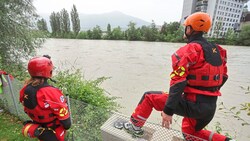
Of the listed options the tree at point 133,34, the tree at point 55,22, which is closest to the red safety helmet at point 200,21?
the tree at point 133,34

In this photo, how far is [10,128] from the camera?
2936 mm

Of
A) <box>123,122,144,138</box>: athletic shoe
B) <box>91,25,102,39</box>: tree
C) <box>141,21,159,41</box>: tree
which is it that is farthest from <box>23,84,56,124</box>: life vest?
<box>91,25,102,39</box>: tree

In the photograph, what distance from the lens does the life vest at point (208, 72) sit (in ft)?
4.83

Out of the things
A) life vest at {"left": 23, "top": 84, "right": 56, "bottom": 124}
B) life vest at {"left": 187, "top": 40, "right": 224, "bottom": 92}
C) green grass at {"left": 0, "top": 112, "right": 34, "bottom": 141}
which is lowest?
green grass at {"left": 0, "top": 112, "right": 34, "bottom": 141}

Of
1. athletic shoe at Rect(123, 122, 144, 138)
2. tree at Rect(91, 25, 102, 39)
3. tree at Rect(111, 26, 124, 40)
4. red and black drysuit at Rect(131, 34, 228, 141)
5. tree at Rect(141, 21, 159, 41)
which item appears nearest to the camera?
red and black drysuit at Rect(131, 34, 228, 141)

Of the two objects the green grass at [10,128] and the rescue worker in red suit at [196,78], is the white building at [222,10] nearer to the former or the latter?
the rescue worker in red suit at [196,78]

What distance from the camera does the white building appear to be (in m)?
46.2

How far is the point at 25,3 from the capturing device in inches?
243

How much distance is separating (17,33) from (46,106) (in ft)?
18.1

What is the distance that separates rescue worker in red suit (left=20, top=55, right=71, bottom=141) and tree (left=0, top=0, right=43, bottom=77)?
14.5 feet

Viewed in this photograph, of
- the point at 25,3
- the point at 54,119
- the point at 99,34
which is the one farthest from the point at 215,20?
the point at 54,119

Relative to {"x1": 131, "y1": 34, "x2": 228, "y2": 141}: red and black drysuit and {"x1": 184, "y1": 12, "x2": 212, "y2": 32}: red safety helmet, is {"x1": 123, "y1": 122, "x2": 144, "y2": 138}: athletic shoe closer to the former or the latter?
{"x1": 131, "y1": 34, "x2": 228, "y2": 141}: red and black drysuit

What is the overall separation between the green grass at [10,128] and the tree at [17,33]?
7.82 ft

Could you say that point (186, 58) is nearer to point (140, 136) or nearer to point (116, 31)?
point (140, 136)
